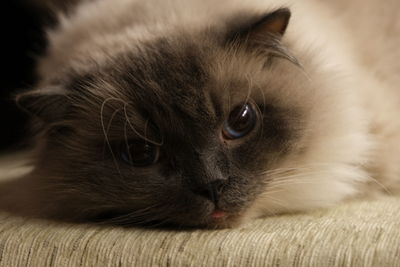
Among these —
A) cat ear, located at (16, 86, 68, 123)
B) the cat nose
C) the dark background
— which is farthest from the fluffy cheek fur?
the dark background

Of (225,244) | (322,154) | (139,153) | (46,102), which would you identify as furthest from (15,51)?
(225,244)

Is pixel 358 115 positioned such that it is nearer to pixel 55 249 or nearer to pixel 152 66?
pixel 152 66

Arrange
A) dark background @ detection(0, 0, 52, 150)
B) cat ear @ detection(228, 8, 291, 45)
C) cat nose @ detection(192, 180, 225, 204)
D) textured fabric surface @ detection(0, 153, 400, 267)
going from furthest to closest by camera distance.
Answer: dark background @ detection(0, 0, 52, 150) → cat ear @ detection(228, 8, 291, 45) → cat nose @ detection(192, 180, 225, 204) → textured fabric surface @ detection(0, 153, 400, 267)

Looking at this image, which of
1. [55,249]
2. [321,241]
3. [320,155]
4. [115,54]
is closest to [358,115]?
[320,155]

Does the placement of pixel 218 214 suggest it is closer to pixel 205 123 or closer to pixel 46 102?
pixel 205 123

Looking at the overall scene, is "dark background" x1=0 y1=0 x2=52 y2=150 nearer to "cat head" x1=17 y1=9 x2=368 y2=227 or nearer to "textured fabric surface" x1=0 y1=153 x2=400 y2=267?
"cat head" x1=17 y1=9 x2=368 y2=227

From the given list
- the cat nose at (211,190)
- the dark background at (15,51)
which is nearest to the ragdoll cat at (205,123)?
the cat nose at (211,190)
